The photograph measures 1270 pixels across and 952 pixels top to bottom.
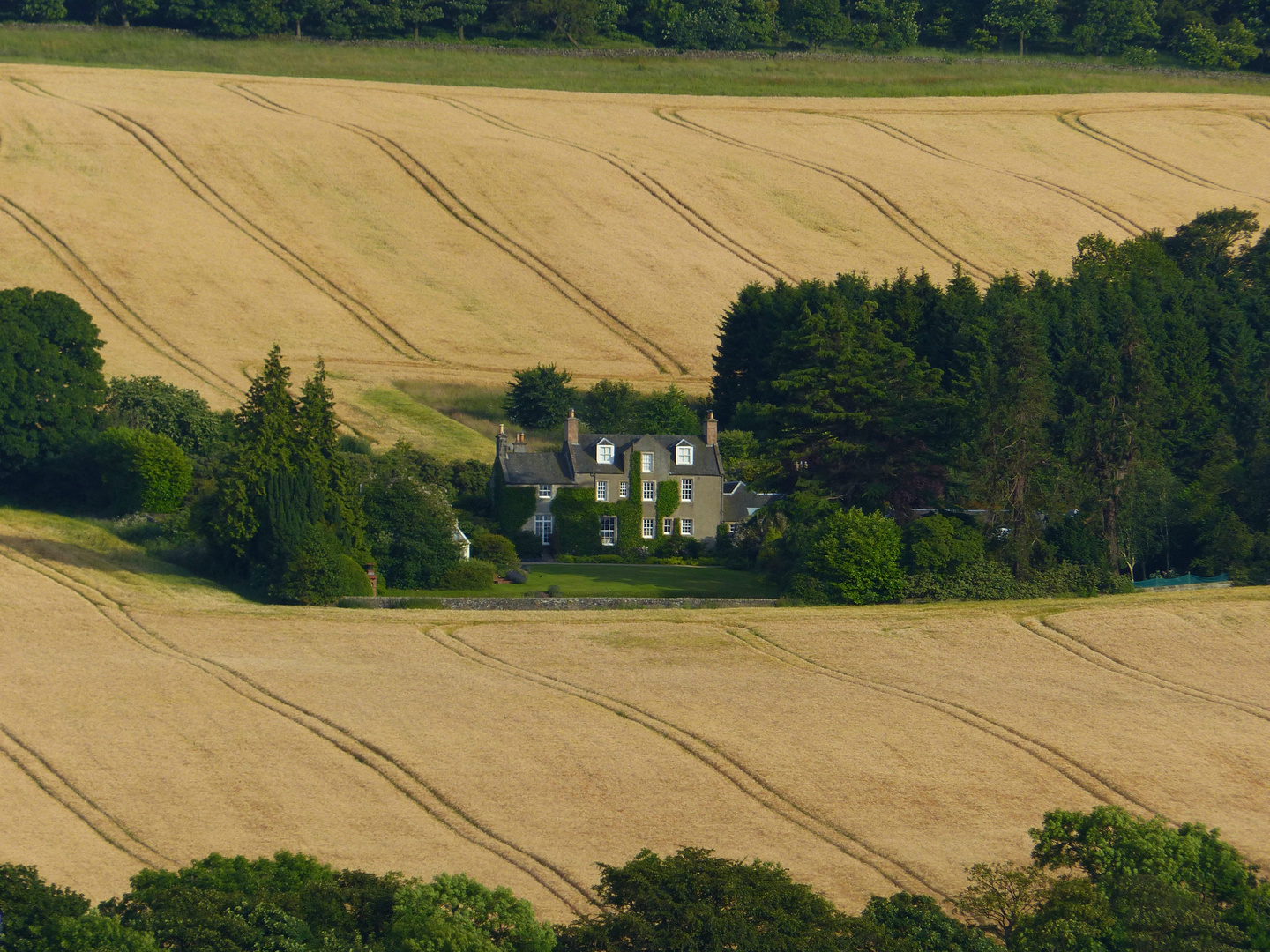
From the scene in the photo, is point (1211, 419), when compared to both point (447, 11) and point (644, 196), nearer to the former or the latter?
point (644, 196)

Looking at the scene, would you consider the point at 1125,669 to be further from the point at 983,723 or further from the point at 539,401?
the point at 539,401

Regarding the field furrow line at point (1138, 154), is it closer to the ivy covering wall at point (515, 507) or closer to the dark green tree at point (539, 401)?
the dark green tree at point (539, 401)

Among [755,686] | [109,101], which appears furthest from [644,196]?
[755,686]

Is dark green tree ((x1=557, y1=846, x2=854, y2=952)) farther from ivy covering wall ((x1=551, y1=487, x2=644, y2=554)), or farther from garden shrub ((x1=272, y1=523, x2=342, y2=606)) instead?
ivy covering wall ((x1=551, y1=487, x2=644, y2=554))

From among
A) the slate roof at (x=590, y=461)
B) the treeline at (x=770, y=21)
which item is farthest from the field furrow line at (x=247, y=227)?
the treeline at (x=770, y=21)

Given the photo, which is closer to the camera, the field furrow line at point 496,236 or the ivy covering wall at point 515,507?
the ivy covering wall at point 515,507

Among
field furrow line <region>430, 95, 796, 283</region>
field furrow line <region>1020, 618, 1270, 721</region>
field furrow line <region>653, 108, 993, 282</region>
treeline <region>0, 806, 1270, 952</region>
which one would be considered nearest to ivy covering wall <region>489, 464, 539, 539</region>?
field furrow line <region>1020, 618, 1270, 721</region>
